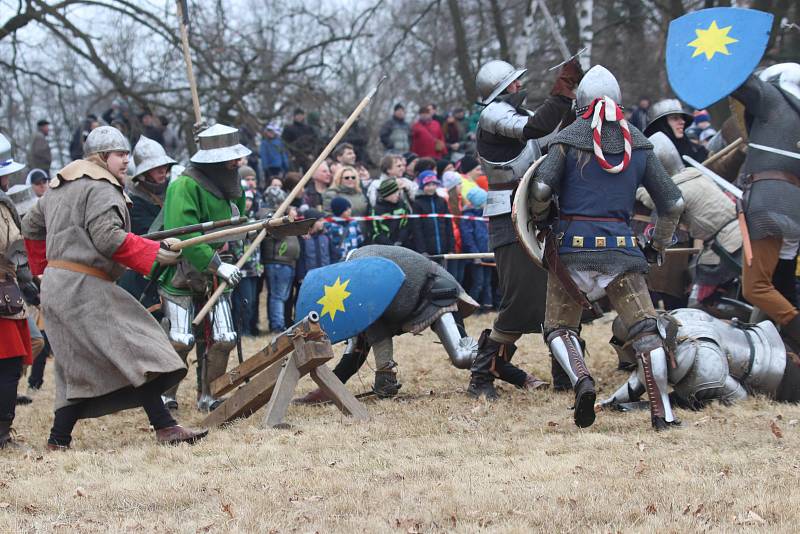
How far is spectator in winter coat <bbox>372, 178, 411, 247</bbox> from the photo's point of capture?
11094mm

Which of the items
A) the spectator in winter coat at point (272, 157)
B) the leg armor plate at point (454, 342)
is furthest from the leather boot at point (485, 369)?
the spectator in winter coat at point (272, 157)

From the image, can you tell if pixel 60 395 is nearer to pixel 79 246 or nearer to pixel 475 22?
pixel 79 246

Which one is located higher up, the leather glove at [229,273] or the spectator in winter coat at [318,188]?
the leather glove at [229,273]

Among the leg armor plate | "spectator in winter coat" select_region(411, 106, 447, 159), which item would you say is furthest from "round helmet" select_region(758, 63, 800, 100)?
"spectator in winter coat" select_region(411, 106, 447, 159)

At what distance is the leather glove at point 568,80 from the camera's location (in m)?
6.08

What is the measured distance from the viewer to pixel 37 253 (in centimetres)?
639

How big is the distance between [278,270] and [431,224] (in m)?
1.51

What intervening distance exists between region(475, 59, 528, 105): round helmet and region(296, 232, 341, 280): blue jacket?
469 cm

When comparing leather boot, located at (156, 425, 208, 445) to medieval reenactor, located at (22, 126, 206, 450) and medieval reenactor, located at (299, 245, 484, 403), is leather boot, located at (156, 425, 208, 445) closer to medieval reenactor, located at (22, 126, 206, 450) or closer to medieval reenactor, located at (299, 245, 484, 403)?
medieval reenactor, located at (22, 126, 206, 450)

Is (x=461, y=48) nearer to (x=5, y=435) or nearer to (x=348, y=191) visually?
(x=348, y=191)

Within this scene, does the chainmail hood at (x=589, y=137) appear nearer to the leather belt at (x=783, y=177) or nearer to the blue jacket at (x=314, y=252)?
the leather belt at (x=783, y=177)

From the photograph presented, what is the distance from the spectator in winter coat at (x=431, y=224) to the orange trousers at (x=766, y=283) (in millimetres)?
4724

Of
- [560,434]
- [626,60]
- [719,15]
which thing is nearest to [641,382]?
[560,434]

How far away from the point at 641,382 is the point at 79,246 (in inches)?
117
